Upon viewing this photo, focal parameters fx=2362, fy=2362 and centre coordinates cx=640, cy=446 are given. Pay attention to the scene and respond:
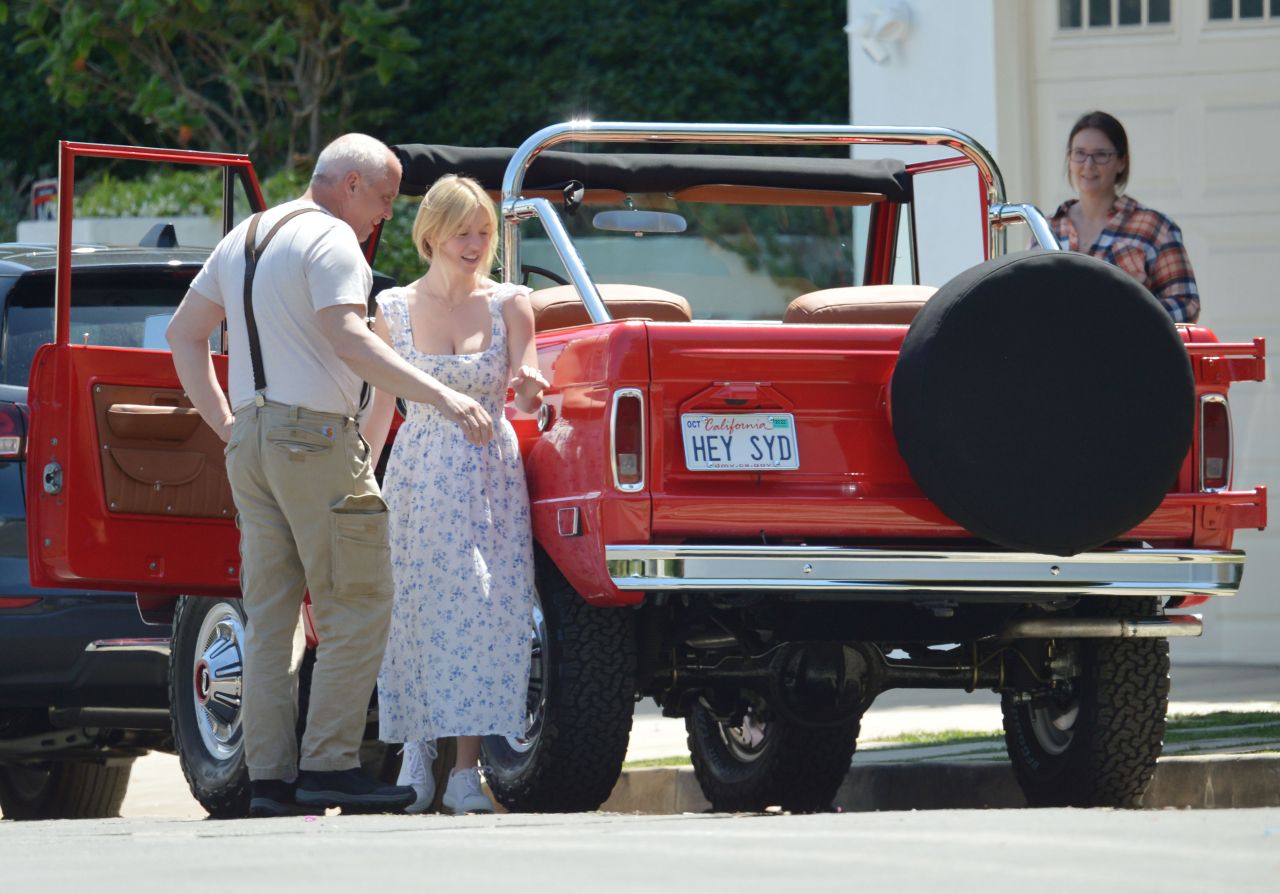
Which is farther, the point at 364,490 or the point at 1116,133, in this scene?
the point at 1116,133

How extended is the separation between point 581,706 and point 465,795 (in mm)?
518

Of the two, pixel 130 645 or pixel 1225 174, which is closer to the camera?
pixel 130 645

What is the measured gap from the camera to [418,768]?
6516mm

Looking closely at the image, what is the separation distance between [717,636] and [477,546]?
0.69m

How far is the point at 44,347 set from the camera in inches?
255

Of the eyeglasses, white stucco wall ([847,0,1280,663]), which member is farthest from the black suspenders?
white stucco wall ([847,0,1280,663])

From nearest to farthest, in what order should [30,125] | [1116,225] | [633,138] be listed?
[633,138]
[1116,225]
[30,125]

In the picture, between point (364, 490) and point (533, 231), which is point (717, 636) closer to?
point (364, 490)

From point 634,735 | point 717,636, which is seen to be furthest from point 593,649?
point 634,735

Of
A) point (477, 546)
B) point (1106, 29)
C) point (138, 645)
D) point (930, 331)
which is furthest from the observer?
point (1106, 29)

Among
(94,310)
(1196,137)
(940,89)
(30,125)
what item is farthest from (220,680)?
(30,125)

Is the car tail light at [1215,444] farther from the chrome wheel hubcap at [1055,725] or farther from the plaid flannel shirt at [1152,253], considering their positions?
the plaid flannel shirt at [1152,253]

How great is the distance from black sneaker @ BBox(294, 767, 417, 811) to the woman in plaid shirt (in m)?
2.92

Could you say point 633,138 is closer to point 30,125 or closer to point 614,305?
point 614,305
